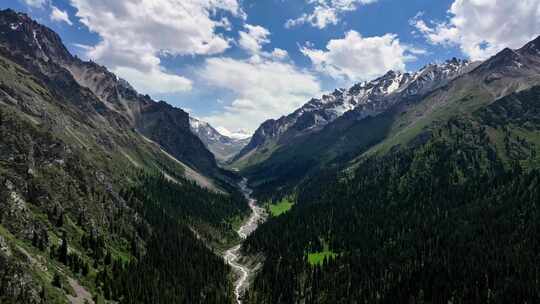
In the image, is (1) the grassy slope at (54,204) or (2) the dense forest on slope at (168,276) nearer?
(1) the grassy slope at (54,204)

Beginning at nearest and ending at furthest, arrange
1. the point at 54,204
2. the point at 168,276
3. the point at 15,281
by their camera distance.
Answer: the point at 15,281 → the point at 54,204 → the point at 168,276

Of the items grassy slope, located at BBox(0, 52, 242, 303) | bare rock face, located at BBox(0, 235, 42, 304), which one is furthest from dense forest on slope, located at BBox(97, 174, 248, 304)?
bare rock face, located at BBox(0, 235, 42, 304)

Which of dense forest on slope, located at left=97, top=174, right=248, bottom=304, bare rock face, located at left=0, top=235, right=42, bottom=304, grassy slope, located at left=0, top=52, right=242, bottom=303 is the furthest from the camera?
dense forest on slope, located at left=97, top=174, right=248, bottom=304

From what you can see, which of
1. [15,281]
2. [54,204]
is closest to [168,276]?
[54,204]

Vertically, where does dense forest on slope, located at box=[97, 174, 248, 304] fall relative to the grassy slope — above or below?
below

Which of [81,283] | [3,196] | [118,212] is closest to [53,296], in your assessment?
[81,283]

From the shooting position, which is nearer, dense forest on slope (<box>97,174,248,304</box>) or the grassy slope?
the grassy slope

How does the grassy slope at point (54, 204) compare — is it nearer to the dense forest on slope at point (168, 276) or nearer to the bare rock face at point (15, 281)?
the bare rock face at point (15, 281)

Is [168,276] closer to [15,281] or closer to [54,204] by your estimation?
[54,204]

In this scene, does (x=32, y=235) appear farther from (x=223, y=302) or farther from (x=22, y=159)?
(x=223, y=302)

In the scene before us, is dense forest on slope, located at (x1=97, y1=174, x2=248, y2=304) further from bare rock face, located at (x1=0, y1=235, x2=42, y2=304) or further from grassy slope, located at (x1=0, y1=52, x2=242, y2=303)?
bare rock face, located at (x1=0, y1=235, x2=42, y2=304)

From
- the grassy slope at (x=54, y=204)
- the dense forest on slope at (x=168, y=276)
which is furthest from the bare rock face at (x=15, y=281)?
the dense forest on slope at (x=168, y=276)

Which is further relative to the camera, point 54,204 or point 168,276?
point 168,276

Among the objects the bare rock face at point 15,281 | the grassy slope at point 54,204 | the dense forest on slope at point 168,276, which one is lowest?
the dense forest on slope at point 168,276
